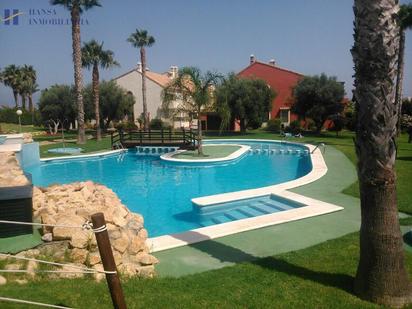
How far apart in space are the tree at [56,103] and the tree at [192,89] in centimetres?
2081

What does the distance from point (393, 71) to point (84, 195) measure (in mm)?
6767

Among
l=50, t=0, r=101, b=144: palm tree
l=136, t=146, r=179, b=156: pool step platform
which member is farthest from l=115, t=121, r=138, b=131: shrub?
l=136, t=146, r=179, b=156: pool step platform

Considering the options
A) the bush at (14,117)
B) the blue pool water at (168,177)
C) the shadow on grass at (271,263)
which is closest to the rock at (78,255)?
the shadow on grass at (271,263)

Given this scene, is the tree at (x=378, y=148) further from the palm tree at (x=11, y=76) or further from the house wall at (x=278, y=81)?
the palm tree at (x=11, y=76)

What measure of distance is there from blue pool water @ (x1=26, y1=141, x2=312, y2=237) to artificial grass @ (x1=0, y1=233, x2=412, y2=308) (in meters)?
4.08

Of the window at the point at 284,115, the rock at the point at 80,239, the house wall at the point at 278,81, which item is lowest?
A: the rock at the point at 80,239

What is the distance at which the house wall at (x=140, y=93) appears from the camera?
41031mm

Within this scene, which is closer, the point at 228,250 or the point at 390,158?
the point at 390,158

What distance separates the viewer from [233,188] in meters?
13.6

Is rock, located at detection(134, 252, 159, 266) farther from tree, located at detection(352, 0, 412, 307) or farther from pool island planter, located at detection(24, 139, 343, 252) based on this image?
tree, located at detection(352, 0, 412, 307)

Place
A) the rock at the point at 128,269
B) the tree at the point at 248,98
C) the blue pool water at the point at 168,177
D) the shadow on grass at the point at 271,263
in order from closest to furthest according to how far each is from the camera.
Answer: the shadow on grass at the point at 271,263 < the rock at the point at 128,269 < the blue pool water at the point at 168,177 < the tree at the point at 248,98

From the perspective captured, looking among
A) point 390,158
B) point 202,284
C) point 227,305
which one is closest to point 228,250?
point 202,284

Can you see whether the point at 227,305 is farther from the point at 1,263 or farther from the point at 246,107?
the point at 246,107

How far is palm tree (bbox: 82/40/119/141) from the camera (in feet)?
94.1
